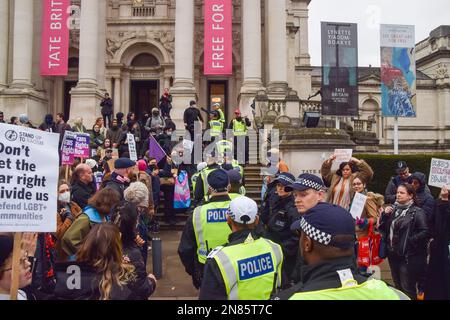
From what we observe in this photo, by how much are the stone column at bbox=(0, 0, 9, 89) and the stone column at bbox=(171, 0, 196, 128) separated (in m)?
9.83

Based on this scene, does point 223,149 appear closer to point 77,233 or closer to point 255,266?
point 77,233

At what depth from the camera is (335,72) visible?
1742 cm

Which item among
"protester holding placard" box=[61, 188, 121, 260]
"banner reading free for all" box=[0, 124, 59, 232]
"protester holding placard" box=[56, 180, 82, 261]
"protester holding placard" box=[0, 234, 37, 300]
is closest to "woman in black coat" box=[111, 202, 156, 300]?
"protester holding placard" box=[61, 188, 121, 260]

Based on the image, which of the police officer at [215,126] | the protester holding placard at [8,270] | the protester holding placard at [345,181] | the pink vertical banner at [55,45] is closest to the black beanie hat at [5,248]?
the protester holding placard at [8,270]

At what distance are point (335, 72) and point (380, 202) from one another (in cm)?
1171

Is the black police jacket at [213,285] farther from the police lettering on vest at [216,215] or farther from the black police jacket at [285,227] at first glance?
the black police jacket at [285,227]

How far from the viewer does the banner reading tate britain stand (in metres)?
17.3

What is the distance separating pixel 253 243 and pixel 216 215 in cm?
126

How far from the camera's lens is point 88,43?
24.3 metres

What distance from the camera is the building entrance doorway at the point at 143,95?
2912 cm

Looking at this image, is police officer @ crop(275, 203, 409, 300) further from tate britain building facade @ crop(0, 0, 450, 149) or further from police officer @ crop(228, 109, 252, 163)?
tate britain building facade @ crop(0, 0, 450, 149)

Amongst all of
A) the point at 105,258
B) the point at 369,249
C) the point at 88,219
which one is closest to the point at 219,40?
the point at 369,249

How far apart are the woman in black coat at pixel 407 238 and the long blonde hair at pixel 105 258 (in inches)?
154

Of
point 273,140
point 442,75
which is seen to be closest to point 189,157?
point 273,140
